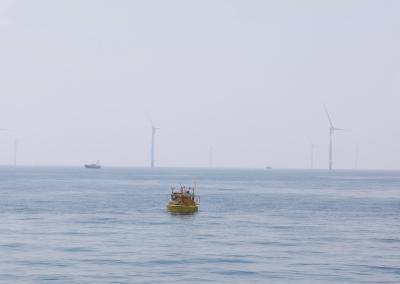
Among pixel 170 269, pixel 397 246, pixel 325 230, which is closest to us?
pixel 170 269

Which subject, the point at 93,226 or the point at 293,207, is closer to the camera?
the point at 93,226

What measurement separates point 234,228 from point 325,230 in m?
10.4

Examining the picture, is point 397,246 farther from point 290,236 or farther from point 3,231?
point 3,231

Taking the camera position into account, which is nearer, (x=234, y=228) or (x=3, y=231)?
(x=3, y=231)

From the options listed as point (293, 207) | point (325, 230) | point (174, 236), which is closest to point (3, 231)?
point (174, 236)

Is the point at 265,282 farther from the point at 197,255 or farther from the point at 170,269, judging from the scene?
the point at 197,255

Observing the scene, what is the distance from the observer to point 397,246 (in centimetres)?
7200

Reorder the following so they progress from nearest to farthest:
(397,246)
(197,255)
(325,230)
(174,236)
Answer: (197,255)
(397,246)
(174,236)
(325,230)

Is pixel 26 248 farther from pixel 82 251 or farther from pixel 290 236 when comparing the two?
pixel 290 236

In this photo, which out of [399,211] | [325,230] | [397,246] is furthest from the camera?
[399,211]

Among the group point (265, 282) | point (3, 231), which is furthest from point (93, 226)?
point (265, 282)

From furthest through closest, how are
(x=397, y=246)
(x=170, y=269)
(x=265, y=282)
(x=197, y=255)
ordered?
1. (x=397, y=246)
2. (x=197, y=255)
3. (x=170, y=269)
4. (x=265, y=282)

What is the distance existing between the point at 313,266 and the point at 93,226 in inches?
1439

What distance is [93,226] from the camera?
3487 inches
